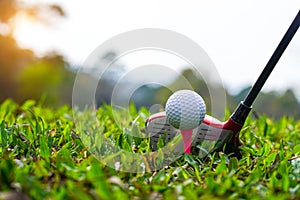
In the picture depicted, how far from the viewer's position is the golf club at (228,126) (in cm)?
187

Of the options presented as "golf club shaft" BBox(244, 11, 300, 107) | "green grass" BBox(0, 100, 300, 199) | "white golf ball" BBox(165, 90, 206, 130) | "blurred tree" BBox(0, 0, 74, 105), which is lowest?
"blurred tree" BBox(0, 0, 74, 105)

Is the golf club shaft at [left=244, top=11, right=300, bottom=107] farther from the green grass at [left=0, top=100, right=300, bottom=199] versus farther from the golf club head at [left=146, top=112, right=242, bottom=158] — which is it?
the green grass at [left=0, top=100, right=300, bottom=199]

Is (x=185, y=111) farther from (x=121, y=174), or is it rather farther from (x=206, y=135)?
(x=121, y=174)

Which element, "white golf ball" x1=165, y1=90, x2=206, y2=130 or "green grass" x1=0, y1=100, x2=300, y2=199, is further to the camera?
"white golf ball" x1=165, y1=90, x2=206, y2=130

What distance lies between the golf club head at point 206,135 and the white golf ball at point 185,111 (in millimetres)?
61

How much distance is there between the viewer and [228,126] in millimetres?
1928

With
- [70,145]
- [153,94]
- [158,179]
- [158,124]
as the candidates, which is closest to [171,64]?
[158,124]

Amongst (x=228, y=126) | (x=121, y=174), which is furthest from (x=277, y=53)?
(x=121, y=174)

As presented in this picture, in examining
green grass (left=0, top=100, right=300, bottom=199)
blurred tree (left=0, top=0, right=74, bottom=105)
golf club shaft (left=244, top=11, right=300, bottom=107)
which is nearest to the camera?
green grass (left=0, top=100, right=300, bottom=199)

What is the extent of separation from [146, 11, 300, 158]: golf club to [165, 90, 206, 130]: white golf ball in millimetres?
63

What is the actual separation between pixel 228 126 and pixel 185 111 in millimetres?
233

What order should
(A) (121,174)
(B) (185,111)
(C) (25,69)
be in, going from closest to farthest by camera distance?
(A) (121,174) < (B) (185,111) < (C) (25,69)

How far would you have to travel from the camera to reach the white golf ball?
1864mm

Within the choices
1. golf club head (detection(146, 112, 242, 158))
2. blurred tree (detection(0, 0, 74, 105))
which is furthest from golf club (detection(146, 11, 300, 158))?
blurred tree (detection(0, 0, 74, 105))
